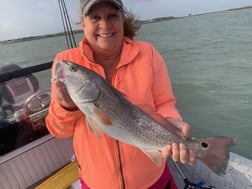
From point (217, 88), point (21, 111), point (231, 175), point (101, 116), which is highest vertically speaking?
point (101, 116)

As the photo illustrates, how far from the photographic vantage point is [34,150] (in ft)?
10.9

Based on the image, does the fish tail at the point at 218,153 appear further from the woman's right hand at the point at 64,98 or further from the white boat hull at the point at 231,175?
the white boat hull at the point at 231,175

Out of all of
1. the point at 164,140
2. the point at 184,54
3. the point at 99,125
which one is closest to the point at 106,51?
the point at 99,125

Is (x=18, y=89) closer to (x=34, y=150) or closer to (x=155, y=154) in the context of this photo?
(x=34, y=150)

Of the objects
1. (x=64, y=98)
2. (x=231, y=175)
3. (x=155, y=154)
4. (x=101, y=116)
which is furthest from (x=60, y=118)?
(x=231, y=175)

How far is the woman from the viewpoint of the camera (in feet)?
6.91

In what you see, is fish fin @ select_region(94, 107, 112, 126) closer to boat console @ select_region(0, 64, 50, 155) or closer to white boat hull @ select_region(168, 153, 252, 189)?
boat console @ select_region(0, 64, 50, 155)

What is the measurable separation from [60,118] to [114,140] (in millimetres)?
451

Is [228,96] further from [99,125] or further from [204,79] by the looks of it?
[99,125]

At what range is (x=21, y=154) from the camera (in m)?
3.19

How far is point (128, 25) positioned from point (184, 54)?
15.8 metres

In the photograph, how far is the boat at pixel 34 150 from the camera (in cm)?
316

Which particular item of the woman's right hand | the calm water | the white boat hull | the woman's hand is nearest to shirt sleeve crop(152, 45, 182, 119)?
the woman's hand

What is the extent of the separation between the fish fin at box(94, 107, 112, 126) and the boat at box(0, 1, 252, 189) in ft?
Result: 5.65
